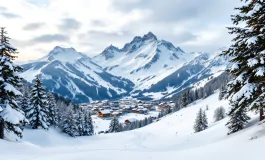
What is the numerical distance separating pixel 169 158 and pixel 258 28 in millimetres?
10230

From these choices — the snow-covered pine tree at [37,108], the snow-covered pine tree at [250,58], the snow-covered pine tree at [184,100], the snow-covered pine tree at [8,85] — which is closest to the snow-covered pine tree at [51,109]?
the snow-covered pine tree at [37,108]

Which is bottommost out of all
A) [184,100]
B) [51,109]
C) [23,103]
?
[51,109]

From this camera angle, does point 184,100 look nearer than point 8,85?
No

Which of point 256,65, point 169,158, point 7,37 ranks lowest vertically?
point 169,158

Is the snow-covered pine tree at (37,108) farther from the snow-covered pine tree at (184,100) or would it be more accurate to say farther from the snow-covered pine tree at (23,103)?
the snow-covered pine tree at (184,100)

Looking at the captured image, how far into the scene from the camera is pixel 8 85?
70.3ft

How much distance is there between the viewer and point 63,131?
55.5m

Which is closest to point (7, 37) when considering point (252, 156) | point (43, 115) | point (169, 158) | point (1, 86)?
point (1, 86)

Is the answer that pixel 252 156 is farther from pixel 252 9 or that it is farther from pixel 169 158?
pixel 252 9

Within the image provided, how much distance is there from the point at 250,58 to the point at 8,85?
19.3m

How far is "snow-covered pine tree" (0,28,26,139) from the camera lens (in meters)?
21.4

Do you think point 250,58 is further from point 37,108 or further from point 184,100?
point 184,100

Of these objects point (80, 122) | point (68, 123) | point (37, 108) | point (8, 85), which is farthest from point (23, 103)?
point (8, 85)

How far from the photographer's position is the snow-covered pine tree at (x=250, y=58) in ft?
46.5
